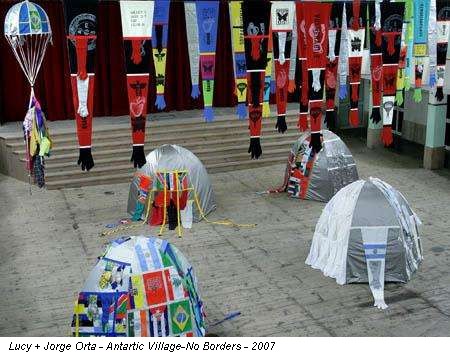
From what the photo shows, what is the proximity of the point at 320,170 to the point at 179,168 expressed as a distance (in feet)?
10.9

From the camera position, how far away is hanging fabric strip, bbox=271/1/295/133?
11297 millimetres

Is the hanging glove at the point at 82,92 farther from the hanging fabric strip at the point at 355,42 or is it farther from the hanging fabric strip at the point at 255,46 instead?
the hanging fabric strip at the point at 355,42

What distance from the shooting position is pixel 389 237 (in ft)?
33.7

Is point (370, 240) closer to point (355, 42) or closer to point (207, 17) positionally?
point (355, 42)

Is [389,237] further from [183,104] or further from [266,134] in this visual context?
[183,104]

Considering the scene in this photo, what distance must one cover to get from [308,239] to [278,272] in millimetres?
1664

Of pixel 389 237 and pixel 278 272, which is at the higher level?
pixel 389 237

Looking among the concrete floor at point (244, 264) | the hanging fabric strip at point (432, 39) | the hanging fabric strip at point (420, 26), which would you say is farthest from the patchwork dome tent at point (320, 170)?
the hanging fabric strip at point (420, 26)

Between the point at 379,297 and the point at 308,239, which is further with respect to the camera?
the point at 308,239

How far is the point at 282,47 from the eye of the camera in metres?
11.6

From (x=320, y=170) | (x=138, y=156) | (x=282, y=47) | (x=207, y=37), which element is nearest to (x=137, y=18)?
(x=207, y=37)

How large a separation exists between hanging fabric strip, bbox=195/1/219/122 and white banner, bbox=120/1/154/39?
111 cm
